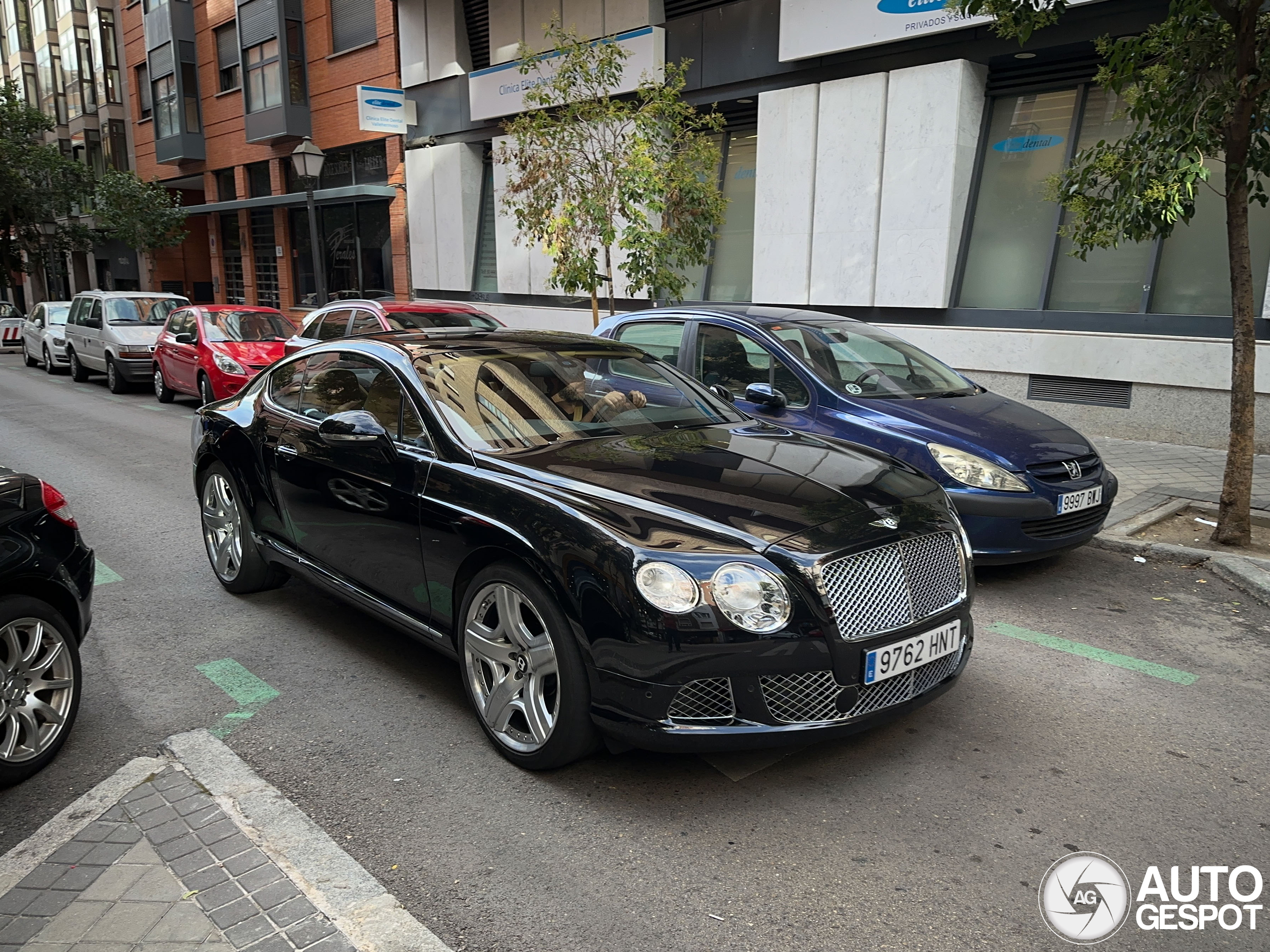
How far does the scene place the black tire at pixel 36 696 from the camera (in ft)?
11.3

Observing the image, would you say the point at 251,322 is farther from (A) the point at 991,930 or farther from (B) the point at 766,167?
(A) the point at 991,930

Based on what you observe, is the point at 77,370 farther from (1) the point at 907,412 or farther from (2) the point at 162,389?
(1) the point at 907,412

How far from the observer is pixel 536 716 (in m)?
3.48

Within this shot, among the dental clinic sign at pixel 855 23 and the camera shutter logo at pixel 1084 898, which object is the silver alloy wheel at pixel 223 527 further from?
the dental clinic sign at pixel 855 23

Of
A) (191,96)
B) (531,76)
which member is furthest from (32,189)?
(531,76)

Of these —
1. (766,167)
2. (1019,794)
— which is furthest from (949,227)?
(1019,794)

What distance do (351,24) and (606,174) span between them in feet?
47.2

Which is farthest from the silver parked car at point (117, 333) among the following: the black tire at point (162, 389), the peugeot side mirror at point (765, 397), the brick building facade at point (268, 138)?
the peugeot side mirror at point (765, 397)

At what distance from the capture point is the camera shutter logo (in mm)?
2666

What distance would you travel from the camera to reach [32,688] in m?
3.58

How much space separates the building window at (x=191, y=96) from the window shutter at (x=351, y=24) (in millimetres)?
9034

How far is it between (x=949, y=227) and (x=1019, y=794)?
972 cm

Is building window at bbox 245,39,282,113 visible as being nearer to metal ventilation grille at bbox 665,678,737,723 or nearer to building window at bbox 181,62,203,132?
building window at bbox 181,62,203,132

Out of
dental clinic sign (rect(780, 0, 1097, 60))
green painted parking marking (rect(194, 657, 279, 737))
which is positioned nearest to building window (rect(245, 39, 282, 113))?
dental clinic sign (rect(780, 0, 1097, 60))
